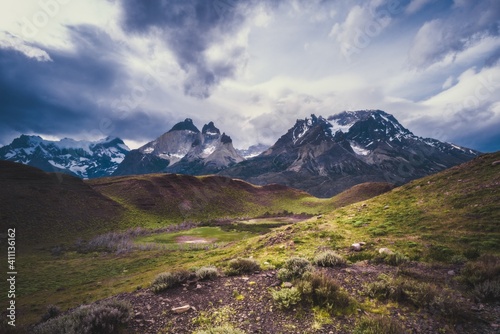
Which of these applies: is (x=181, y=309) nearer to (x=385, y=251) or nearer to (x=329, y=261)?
(x=329, y=261)

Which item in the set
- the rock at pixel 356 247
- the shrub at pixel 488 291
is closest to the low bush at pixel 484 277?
the shrub at pixel 488 291

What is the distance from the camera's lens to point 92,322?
310 inches

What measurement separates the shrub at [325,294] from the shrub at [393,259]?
461cm

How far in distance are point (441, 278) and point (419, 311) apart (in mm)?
3398

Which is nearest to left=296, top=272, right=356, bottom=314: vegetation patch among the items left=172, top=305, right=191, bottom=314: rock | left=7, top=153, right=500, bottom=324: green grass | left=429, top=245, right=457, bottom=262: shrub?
left=7, top=153, right=500, bottom=324: green grass

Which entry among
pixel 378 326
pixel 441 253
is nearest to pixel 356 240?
pixel 441 253

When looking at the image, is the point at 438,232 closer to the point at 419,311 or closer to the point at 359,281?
the point at 359,281

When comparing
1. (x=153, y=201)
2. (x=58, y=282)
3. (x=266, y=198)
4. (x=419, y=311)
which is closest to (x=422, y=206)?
(x=419, y=311)

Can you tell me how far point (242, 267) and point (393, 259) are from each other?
25.6 ft

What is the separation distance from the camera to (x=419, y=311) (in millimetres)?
8352

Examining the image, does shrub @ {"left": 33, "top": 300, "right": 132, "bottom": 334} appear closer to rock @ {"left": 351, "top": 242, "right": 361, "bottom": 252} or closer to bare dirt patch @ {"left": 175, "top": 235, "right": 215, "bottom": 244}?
rock @ {"left": 351, "top": 242, "right": 361, "bottom": 252}

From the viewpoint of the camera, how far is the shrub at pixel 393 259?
12730mm

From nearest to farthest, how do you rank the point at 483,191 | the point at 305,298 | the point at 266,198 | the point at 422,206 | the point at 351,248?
the point at 305,298 < the point at 351,248 < the point at 483,191 < the point at 422,206 < the point at 266,198

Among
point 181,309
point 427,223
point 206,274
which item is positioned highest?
point 427,223
